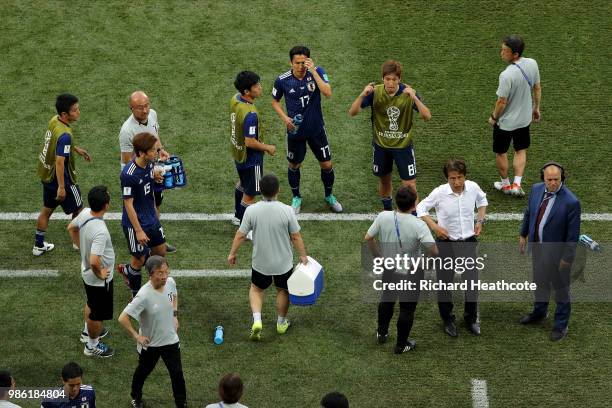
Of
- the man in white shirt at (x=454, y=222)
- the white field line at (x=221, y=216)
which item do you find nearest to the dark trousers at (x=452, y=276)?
the man in white shirt at (x=454, y=222)

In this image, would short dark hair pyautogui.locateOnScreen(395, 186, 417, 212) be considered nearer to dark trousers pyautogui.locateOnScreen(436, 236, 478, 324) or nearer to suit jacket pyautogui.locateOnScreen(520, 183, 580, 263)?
dark trousers pyautogui.locateOnScreen(436, 236, 478, 324)

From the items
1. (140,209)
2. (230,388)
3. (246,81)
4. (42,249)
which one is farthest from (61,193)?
(230,388)

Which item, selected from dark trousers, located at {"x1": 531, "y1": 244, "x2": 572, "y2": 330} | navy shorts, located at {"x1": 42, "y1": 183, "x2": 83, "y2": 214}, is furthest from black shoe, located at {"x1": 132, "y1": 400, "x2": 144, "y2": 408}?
dark trousers, located at {"x1": 531, "y1": 244, "x2": 572, "y2": 330}

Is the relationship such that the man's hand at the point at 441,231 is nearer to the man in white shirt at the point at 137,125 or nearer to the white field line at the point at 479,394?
the white field line at the point at 479,394

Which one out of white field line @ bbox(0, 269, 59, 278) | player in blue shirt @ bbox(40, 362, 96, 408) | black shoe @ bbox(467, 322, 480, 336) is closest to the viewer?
player in blue shirt @ bbox(40, 362, 96, 408)

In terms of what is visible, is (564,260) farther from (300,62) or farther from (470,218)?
(300,62)

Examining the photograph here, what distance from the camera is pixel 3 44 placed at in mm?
18547

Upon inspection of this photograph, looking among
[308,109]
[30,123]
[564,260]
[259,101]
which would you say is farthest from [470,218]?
[30,123]

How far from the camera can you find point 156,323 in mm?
11156

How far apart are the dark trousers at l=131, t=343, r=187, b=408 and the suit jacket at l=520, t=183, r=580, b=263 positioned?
4.08 metres

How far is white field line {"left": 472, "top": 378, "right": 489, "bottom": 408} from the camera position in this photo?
11766 mm

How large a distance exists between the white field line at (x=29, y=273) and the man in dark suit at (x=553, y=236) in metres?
5.61

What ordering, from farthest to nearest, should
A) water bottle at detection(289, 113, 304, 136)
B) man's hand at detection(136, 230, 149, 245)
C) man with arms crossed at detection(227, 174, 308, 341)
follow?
water bottle at detection(289, 113, 304, 136) < man's hand at detection(136, 230, 149, 245) < man with arms crossed at detection(227, 174, 308, 341)

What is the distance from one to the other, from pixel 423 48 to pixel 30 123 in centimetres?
617
